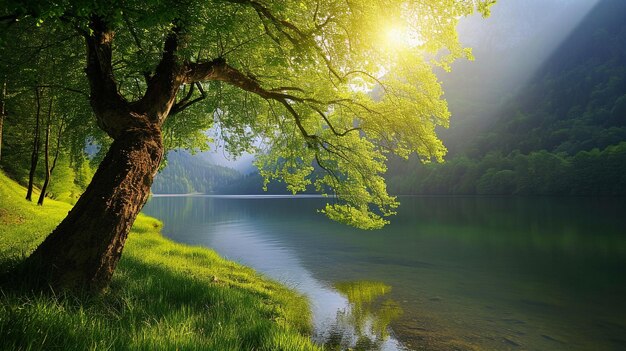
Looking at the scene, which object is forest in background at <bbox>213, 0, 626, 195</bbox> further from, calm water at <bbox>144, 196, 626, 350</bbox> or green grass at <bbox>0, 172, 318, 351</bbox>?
green grass at <bbox>0, 172, 318, 351</bbox>

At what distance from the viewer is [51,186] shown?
1591 inches

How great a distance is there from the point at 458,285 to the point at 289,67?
13.9 m

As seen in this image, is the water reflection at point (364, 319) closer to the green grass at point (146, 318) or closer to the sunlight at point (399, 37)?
the green grass at point (146, 318)

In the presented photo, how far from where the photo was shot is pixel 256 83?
11344 millimetres

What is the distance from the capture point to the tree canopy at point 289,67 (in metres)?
7.75

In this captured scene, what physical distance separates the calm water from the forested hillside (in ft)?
271

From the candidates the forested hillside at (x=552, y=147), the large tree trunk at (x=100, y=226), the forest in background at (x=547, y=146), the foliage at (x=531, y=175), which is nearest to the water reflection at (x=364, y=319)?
the large tree trunk at (x=100, y=226)

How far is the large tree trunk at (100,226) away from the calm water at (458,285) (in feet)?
22.0

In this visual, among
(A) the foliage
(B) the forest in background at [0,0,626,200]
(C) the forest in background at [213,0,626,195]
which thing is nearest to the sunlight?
(B) the forest in background at [0,0,626,200]

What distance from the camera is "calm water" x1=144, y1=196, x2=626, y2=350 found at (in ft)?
39.0

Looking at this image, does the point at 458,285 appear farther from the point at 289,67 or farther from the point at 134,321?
the point at 134,321

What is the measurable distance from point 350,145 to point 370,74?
3328 millimetres

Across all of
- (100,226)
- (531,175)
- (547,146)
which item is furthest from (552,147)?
(100,226)

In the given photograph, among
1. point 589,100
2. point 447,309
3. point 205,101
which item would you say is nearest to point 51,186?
point 205,101
